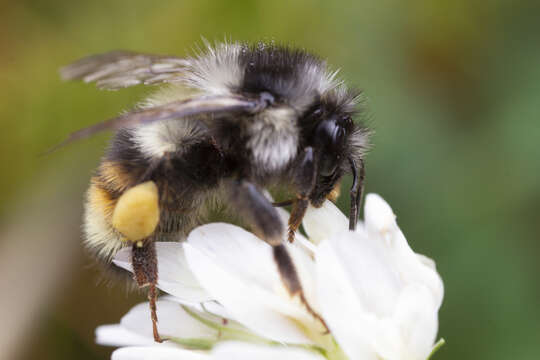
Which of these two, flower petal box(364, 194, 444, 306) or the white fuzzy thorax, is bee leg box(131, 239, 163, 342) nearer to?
the white fuzzy thorax

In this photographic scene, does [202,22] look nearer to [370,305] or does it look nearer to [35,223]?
[35,223]

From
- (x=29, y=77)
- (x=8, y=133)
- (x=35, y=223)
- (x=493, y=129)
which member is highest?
(x=493, y=129)

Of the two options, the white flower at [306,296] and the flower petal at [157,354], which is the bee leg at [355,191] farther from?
the flower petal at [157,354]

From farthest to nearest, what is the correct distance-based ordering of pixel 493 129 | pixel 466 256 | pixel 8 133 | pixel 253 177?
1. pixel 8 133
2. pixel 493 129
3. pixel 466 256
4. pixel 253 177

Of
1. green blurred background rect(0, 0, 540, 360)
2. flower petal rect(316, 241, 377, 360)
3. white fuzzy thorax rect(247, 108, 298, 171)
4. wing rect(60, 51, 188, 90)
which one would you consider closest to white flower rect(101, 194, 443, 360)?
flower petal rect(316, 241, 377, 360)

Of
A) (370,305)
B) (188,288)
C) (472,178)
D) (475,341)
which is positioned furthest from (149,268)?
(472,178)

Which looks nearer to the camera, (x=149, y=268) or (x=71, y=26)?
(x=149, y=268)

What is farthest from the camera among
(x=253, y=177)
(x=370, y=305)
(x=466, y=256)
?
(x=466, y=256)

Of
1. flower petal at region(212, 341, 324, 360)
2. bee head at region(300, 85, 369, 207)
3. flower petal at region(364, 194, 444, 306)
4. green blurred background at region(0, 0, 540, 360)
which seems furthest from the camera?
green blurred background at region(0, 0, 540, 360)
